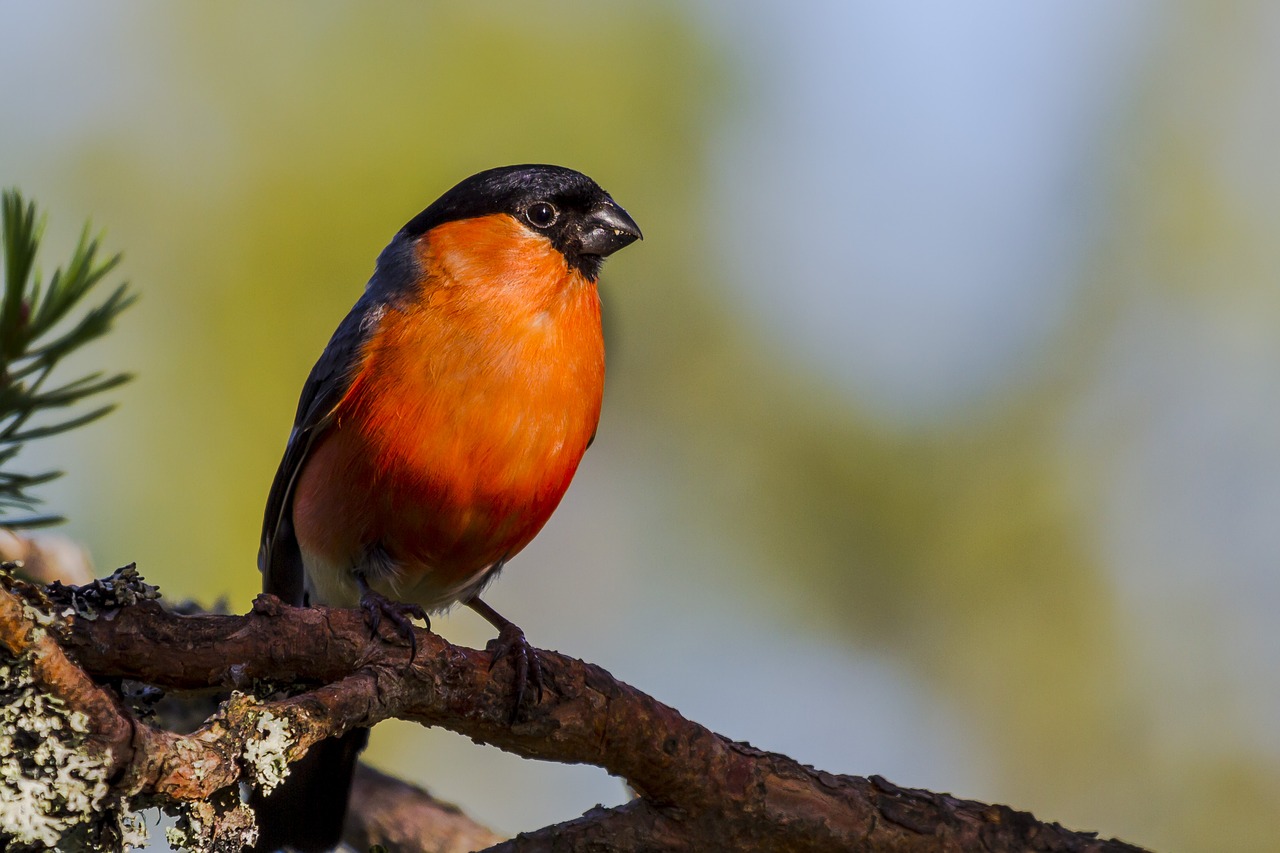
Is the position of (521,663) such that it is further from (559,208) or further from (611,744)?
(559,208)

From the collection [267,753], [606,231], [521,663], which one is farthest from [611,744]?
[606,231]

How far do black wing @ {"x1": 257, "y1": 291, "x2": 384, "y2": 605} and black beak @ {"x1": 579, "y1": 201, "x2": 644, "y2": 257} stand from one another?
3.03 ft

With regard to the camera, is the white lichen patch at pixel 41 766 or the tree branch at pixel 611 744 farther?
the tree branch at pixel 611 744

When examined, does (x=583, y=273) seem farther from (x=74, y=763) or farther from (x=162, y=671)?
(x=74, y=763)

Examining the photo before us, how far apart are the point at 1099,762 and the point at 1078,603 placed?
106 cm

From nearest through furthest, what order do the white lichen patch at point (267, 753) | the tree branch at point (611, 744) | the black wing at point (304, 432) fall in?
the white lichen patch at point (267, 753) < the tree branch at point (611, 744) < the black wing at point (304, 432)

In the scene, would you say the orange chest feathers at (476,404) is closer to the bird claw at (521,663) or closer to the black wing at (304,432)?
the black wing at (304,432)

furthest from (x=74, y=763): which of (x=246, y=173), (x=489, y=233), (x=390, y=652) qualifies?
(x=246, y=173)

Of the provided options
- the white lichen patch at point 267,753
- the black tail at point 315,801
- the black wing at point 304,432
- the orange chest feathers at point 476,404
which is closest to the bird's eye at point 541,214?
the orange chest feathers at point 476,404

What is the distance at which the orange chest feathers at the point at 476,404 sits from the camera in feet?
14.9

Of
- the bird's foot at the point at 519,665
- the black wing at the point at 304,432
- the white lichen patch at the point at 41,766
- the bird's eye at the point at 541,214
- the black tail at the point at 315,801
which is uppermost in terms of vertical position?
the bird's eye at the point at 541,214

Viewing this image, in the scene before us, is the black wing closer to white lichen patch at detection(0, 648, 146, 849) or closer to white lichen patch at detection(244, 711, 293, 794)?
white lichen patch at detection(244, 711, 293, 794)

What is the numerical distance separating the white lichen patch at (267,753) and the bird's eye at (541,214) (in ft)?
10.8

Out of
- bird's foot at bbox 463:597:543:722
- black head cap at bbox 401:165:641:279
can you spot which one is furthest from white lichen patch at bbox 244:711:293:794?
black head cap at bbox 401:165:641:279
